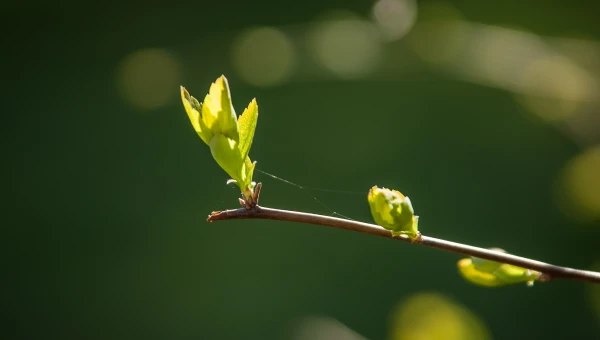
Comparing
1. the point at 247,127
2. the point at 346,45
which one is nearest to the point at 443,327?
the point at 247,127

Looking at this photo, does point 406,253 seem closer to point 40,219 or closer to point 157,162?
point 157,162

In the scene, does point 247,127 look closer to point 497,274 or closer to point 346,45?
point 497,274

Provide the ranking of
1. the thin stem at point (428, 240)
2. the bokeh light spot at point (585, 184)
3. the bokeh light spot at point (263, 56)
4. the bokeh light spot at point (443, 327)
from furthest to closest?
the bokeh light spot at point (263, 56) < the bokeh light spot at point (585, 184) < the bokeh light spot at point (443, 327) < the thin stem at point (428, 240)

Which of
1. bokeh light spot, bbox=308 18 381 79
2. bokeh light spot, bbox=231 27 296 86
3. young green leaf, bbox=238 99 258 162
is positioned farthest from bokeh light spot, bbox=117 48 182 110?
young green leaf, bbox=238 99 258 162

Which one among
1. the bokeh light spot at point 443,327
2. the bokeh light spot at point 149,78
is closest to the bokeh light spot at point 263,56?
the bokeh light spot at point 149,78

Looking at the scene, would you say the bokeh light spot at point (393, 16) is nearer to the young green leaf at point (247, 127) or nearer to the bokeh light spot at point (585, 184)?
the bokeh light spot at point (585, 184)
